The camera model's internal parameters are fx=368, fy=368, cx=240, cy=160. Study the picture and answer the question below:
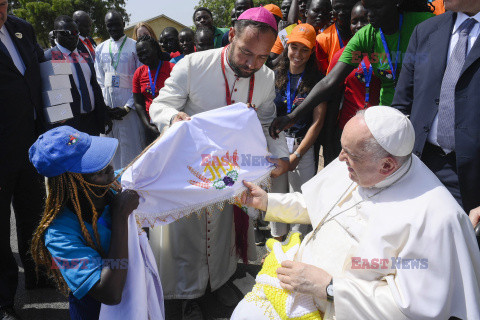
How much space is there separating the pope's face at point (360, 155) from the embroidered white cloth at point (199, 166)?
3.07 feet

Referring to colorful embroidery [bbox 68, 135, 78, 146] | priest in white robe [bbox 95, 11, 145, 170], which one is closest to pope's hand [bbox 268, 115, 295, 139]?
colorful embroidery [bbox 68, 135, 78, 146]

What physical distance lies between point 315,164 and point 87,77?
3.18 meters

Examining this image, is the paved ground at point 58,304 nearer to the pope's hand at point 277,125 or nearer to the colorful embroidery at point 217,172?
the colorful embroidery at point 217,172

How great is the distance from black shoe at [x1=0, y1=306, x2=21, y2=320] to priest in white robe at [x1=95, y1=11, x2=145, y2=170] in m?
3.31

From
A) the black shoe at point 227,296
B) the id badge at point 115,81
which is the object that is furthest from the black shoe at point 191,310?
the id badge at point 115,81

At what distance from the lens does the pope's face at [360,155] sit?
2039 millimetres

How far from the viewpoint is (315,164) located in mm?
4262

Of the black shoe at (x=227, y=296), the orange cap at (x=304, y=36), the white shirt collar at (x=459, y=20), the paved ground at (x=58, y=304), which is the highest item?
the white shirt collar at (x=459, y=20)

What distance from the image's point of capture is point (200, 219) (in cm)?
322

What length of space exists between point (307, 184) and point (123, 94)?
456cm

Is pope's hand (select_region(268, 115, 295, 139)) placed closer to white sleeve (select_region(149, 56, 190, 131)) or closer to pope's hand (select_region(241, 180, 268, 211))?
pope's hand (select_region(241, 180, 268, 211))

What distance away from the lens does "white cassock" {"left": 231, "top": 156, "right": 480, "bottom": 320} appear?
1.81 meters

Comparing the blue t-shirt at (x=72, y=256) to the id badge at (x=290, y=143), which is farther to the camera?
the id badge at (x=290, y=143)

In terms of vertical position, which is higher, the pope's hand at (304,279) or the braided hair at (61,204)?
the braided hair at (61,204)
